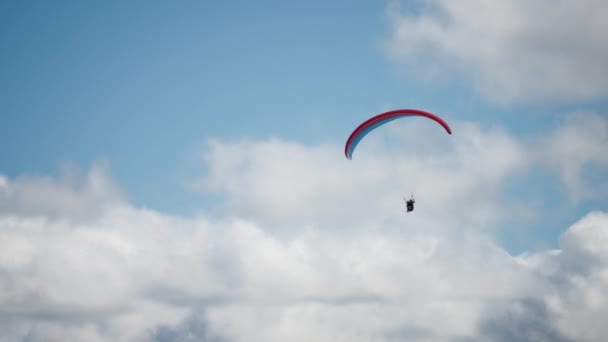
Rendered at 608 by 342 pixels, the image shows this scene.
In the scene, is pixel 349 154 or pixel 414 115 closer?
pixel 414 115

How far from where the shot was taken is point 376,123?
215 feet

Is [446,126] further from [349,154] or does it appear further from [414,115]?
[349,154]

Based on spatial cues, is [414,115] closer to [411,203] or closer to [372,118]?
[372,118]

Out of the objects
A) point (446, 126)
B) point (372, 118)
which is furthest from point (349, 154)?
point (446, 126)

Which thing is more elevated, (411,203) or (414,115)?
(414,115)

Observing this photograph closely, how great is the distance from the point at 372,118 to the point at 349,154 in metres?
5.45

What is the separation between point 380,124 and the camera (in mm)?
66062

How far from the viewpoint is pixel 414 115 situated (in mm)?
62750

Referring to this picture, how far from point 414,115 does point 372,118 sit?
172 inches

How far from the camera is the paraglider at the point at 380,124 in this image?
61450 millimetres

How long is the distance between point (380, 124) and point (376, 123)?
2.09ft

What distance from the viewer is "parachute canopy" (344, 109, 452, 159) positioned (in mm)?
61441

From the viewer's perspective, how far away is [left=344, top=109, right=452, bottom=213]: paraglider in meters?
61.5

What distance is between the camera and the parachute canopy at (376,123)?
6144 centimetres
